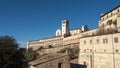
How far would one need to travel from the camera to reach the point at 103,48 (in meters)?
45.2

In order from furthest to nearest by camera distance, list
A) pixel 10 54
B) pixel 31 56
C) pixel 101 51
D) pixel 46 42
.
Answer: pixel 46 42 → pixel 31 56 → pixel 101 51 → pixel 10 54

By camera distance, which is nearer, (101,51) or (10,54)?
(10,54)

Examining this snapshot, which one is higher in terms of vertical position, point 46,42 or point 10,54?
point 46,42

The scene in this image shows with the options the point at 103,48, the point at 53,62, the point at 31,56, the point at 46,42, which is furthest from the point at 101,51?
the point at 46,42

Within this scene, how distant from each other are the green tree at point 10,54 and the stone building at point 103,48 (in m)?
18.8

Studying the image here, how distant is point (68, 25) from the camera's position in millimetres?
104312

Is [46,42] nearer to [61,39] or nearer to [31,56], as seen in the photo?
[61,39]

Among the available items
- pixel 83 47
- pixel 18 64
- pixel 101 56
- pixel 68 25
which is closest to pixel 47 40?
pixel 68 25

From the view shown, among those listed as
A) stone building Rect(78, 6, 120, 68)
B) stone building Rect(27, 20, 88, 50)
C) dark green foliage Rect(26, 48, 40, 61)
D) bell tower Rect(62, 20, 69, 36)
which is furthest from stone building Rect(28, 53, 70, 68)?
bell tower Rect(62, 20, 69, 36)

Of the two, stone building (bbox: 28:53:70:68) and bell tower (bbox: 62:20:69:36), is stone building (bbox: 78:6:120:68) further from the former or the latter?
bell tower (bbox: 62:20:69:36)

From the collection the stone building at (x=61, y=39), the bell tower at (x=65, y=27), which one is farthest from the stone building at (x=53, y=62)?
the bell tower at (x=65, y=27)

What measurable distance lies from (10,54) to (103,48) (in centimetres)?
2132

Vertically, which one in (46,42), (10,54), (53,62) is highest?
(46,42)

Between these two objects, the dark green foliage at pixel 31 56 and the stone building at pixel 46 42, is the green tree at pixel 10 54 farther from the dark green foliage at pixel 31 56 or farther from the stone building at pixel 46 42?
the stone building at pixel 46 42
